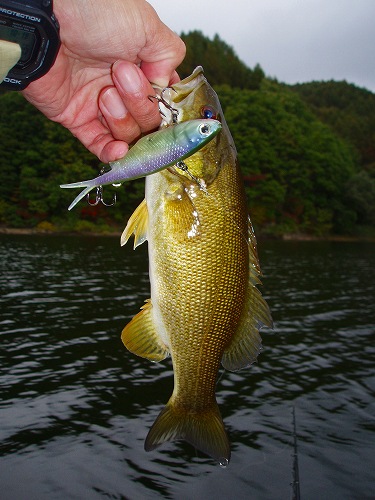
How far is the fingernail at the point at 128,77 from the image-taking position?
3014 mm

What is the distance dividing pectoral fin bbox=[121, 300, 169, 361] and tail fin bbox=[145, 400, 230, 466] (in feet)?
1.37

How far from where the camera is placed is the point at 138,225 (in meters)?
2.87

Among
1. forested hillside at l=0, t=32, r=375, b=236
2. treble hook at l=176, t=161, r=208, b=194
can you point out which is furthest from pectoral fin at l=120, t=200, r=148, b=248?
forested hillside at l=0, t=32, r=375, b=236

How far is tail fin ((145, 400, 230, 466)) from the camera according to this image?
304 centimetres

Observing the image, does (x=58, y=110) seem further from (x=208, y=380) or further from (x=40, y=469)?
(x=40, y=469)

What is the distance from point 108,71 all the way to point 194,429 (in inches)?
99.8

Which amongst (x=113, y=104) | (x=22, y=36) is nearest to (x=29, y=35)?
(x=22, y=36)

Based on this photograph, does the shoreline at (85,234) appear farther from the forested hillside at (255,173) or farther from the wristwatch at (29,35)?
the wristwatch at (29,35)

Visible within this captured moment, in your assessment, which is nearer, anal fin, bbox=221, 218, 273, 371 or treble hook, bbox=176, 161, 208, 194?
treble hook, bbox=176, 161, 208, 194

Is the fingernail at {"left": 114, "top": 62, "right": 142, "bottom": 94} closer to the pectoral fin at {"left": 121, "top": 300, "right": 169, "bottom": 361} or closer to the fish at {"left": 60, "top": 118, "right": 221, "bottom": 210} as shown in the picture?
the fish at {"left": 60, "top": 118, "right": 221, "bottom": 210}

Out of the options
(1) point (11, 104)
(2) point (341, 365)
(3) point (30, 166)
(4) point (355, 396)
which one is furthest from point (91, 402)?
(1) point (11, 104)

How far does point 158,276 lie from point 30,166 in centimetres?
7082

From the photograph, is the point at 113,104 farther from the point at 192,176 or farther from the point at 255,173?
the point at 255,173

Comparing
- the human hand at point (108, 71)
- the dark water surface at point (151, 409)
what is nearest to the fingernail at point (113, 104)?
the human hand at point (108, 71)
